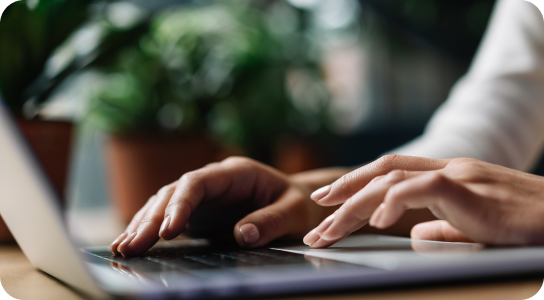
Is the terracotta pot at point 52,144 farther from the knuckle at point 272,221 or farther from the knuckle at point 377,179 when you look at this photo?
the knuckle at point 377,179

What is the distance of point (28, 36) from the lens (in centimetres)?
71

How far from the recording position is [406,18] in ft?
6.88

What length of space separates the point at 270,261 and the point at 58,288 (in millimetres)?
149

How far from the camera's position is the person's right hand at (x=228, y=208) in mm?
386

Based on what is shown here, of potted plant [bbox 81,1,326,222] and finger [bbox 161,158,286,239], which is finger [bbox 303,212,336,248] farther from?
potted plant [bbox 81,1,326,222]

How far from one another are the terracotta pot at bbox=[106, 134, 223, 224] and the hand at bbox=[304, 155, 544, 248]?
69 centimetres

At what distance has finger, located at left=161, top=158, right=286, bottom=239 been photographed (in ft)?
1.29

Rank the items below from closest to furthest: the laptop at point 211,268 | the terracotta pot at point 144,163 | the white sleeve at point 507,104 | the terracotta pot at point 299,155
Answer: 1. the laptop at point 211,268
2. the white sleeve at point 507,104
3. the terracotta pot at point 144,163
4. the terracotta pot at point 299,155

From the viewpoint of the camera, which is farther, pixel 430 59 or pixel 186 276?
pixel 430 59

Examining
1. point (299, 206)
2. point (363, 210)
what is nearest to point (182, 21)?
point (299, 206)

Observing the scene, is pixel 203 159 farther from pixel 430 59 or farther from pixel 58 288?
pixel 430 59

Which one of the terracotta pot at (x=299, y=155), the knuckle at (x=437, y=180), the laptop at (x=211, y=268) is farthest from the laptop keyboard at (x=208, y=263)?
the terracotta pot at (x=299, y=155)

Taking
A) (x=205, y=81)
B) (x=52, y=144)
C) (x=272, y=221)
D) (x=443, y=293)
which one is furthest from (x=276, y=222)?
(x=205, y=81)

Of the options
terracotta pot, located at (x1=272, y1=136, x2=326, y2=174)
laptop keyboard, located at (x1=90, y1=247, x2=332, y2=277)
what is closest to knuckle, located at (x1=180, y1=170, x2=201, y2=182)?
laptop keyboard, located at (x1=90, y1=247, x2=332, y2=277)
